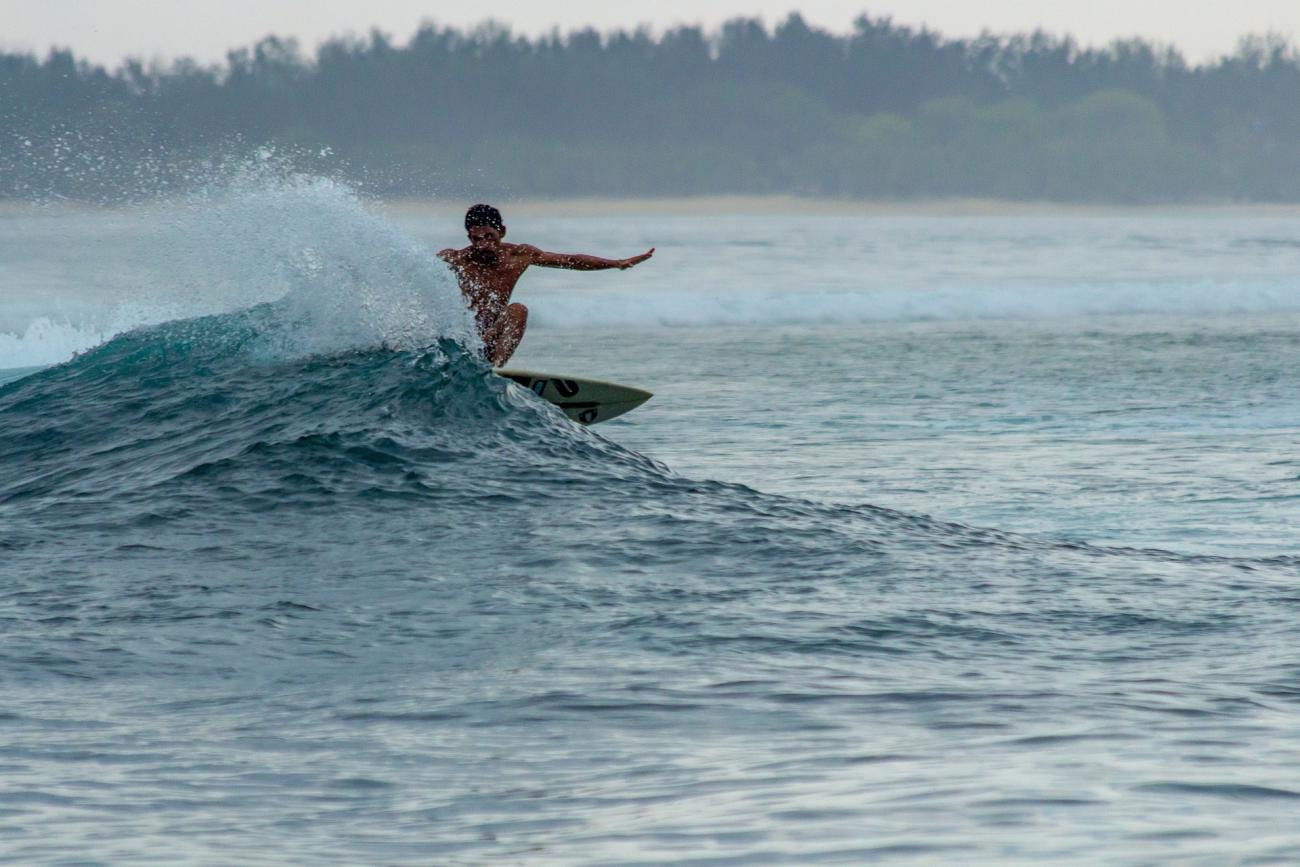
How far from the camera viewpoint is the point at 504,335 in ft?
40.2

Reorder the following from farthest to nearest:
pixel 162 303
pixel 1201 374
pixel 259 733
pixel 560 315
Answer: pixel 560 315, pixel 1201 374, pixel 162 303, pixel 259 733

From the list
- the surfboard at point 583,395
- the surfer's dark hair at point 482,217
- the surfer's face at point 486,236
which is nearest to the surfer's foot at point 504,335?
the surfboard at point 583,395

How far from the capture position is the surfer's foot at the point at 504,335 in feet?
39.9

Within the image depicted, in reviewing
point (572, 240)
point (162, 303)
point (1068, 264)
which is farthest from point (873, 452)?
point (572, 240)

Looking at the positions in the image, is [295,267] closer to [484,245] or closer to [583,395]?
[484,245]

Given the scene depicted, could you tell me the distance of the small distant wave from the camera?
1455 inches

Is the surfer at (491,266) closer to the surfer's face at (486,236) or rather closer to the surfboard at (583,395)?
the surfer's face at (486,236)

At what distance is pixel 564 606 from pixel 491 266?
5608mm

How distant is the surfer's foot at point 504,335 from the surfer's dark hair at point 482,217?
666 millimetres

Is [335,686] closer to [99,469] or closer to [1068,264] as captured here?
[99,469]

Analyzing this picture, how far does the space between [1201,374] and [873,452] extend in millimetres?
9573

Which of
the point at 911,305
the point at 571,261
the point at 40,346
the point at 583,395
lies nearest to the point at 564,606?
the point at 571,261

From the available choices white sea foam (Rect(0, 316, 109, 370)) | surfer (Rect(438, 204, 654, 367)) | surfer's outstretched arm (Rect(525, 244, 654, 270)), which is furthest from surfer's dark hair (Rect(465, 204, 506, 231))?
white sea foam (Rect(0, 316, 109, 370))

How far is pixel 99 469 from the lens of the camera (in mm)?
9930
